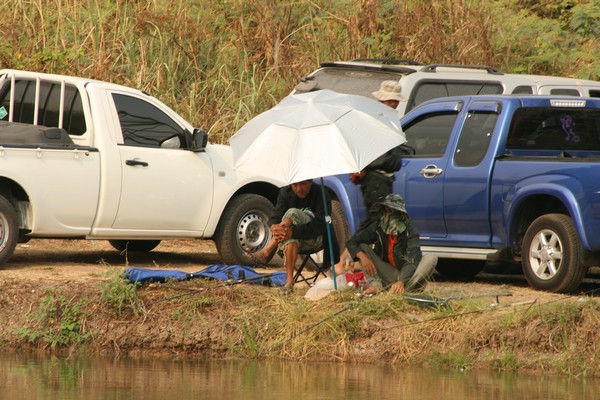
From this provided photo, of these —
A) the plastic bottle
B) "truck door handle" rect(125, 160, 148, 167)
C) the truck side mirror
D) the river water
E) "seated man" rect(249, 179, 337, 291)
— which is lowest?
the river water

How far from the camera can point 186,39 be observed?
19.3m

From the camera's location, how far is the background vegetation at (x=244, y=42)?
18.3 meters

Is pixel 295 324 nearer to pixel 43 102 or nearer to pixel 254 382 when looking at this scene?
pixel 254 382

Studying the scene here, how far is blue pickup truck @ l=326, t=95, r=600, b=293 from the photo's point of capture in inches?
418

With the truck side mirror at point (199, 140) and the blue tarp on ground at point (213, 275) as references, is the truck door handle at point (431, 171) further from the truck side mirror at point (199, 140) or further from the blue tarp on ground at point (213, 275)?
the truck side mirror at point (199, 140)

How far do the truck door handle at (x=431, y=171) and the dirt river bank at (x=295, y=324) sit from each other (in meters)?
1.45

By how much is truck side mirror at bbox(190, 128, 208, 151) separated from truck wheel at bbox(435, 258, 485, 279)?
2762 mm

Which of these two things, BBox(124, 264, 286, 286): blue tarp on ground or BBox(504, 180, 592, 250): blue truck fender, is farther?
BBox(504, 180, 592, 250): blue truck fender

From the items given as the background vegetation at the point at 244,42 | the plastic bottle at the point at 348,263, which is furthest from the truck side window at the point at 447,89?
the background vegetation at the point at 244,42

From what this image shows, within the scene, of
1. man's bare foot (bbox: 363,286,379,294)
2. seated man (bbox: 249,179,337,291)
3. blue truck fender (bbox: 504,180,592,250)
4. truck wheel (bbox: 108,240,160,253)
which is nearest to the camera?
man's bare foot (bbox: 363,286,379,294)

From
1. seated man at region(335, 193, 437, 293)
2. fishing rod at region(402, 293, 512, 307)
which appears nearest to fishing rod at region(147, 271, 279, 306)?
seated man at region(335, 193, 437, 293)

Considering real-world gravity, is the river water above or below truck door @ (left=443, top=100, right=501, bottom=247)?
below

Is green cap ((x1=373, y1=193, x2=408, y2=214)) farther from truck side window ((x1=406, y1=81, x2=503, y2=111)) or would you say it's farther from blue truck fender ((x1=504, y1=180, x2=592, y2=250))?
truck side window ((x1=406, y1=81, x2=503, y2=111))

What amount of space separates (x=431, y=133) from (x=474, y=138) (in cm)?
57
